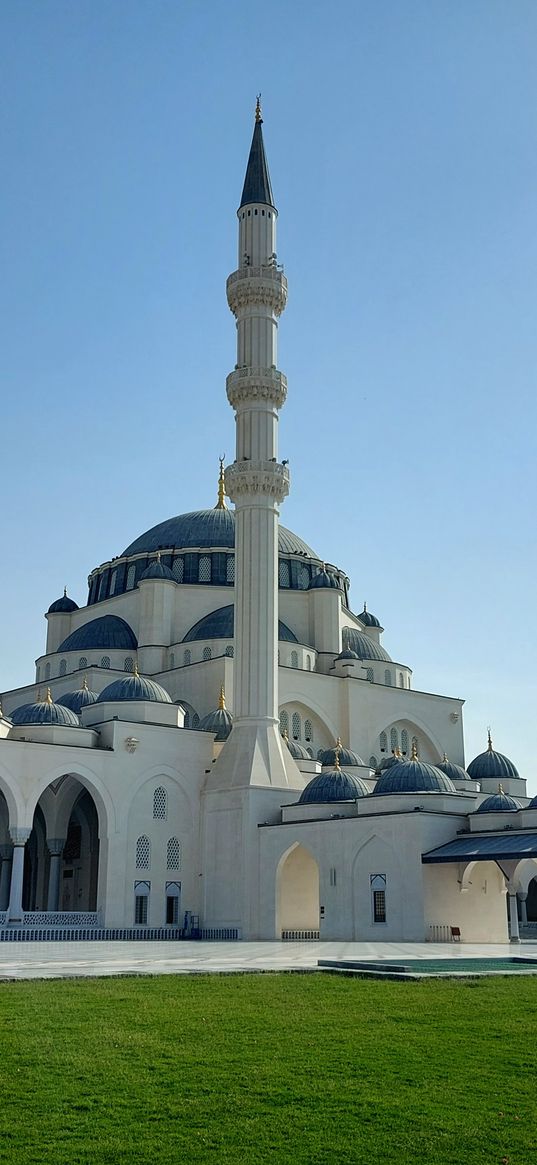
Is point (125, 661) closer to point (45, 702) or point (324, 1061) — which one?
point (45, 702)

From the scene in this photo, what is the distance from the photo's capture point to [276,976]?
13367 mm

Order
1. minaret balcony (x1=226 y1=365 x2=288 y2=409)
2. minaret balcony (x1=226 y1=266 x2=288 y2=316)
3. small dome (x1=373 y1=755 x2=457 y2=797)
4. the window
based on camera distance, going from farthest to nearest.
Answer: minaret balcony (x1=226 y1=266 x2=288 y2=316) → minaret balcony (x1=226 y1=365 x2=288 y2=409) → small dome (x1=373 y1=755 x2=457 y2=797) → the window

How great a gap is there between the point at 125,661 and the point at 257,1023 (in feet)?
93.1

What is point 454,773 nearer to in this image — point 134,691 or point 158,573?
point 134,691

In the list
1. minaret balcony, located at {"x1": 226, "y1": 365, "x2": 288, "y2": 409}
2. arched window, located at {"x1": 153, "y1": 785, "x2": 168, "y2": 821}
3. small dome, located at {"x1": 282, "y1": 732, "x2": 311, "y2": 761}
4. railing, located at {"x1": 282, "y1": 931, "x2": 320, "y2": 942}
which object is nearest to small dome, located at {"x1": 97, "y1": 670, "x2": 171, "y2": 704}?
arched window, located at {"x1": 153, "y1": 785, "x2": 168, "y2": 821}

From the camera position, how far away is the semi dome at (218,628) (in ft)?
117

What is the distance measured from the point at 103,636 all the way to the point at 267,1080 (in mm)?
30972

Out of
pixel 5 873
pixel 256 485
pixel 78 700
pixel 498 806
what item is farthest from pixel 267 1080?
pixel 78 700

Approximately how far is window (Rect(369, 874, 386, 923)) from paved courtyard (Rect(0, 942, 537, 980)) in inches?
83.5

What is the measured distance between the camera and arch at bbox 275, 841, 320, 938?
28.5 meters

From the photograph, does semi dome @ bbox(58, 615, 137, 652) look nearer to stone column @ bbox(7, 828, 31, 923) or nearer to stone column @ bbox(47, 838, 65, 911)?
stone column @ bbox(47, 838, 65, 911)

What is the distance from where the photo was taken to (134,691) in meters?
31.5

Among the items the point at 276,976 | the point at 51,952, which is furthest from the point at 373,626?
the point at 276,976

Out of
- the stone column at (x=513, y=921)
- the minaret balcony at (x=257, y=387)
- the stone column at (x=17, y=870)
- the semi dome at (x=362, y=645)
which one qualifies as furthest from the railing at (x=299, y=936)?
the minaret balcony at (x=257, y=387)
